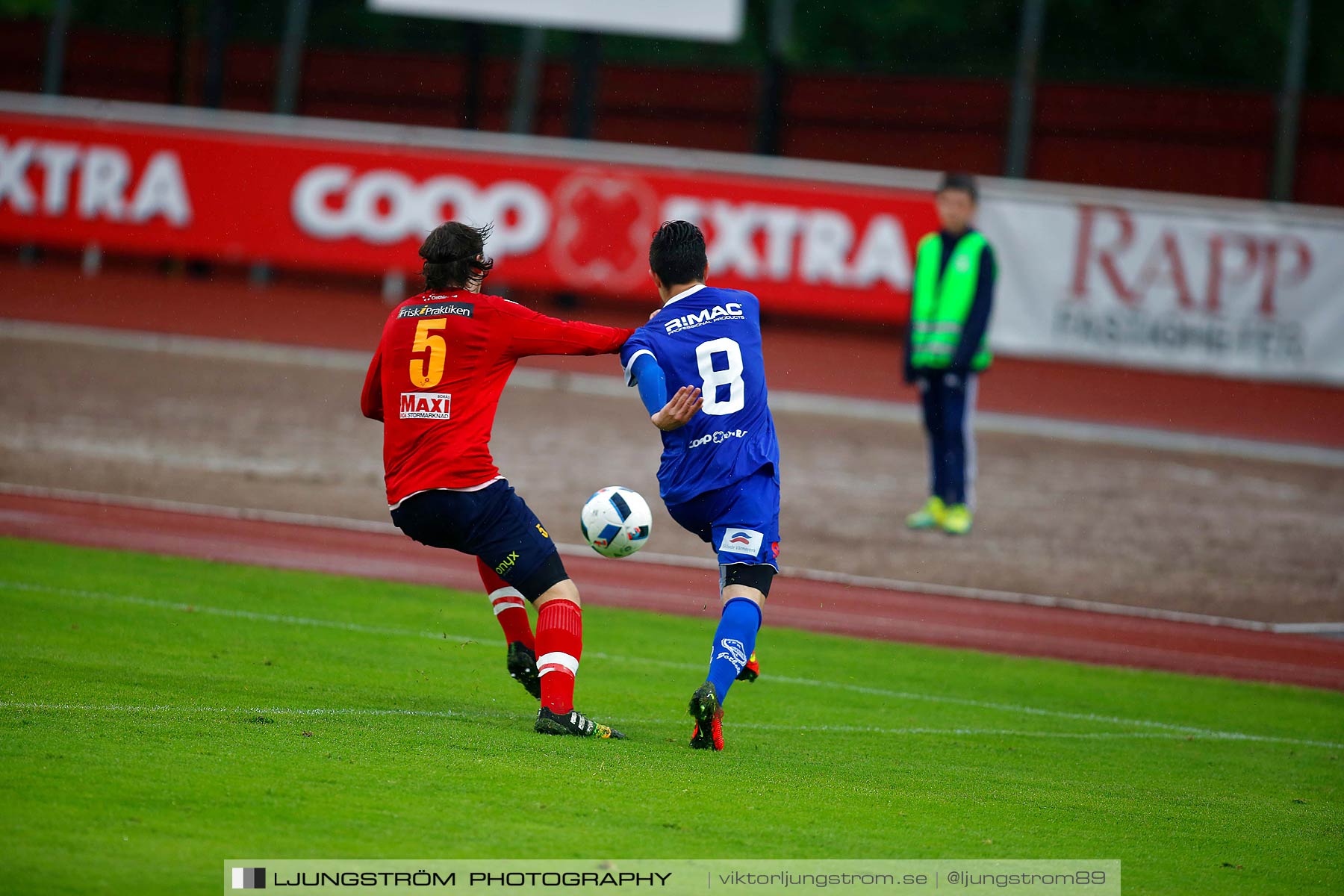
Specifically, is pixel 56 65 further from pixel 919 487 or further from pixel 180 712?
pixel 180 712

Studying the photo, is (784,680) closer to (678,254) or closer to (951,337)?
(678,254)

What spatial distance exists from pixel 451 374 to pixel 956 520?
7.23 meters

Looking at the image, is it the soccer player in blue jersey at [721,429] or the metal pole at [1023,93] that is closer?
→ the soccer player in blue jersey at [721,429]

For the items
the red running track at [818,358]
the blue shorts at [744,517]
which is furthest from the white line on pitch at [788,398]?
the blue shorts at [744,517]

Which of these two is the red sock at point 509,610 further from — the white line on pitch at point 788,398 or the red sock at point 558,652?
the white line on pitch at point 788,398

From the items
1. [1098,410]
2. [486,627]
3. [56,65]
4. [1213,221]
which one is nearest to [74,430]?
[486,627]

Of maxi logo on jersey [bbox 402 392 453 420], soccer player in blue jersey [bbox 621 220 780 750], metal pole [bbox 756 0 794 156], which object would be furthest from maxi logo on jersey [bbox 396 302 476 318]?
metal pole [bbox 756 0 794 156]

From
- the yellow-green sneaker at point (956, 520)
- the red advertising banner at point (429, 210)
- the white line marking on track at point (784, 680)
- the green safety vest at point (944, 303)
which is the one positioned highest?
the red advertising banner at point (429, 210)

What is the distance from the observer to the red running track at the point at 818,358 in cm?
1994

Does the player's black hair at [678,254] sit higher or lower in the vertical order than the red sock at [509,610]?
higher

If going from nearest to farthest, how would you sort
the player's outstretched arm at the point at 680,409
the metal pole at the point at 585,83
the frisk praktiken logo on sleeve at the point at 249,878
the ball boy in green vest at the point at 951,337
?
the frisk praktiken logo on sleeve at the point at 249,878, the player's outstretched arm at the point at 680,409, the ball boy in green vest at the point at 951,337, the metal pole at the point at 585,83

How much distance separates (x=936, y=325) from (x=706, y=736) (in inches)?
272

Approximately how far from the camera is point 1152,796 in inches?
239

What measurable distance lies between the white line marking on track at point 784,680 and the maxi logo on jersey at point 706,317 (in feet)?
7.96
